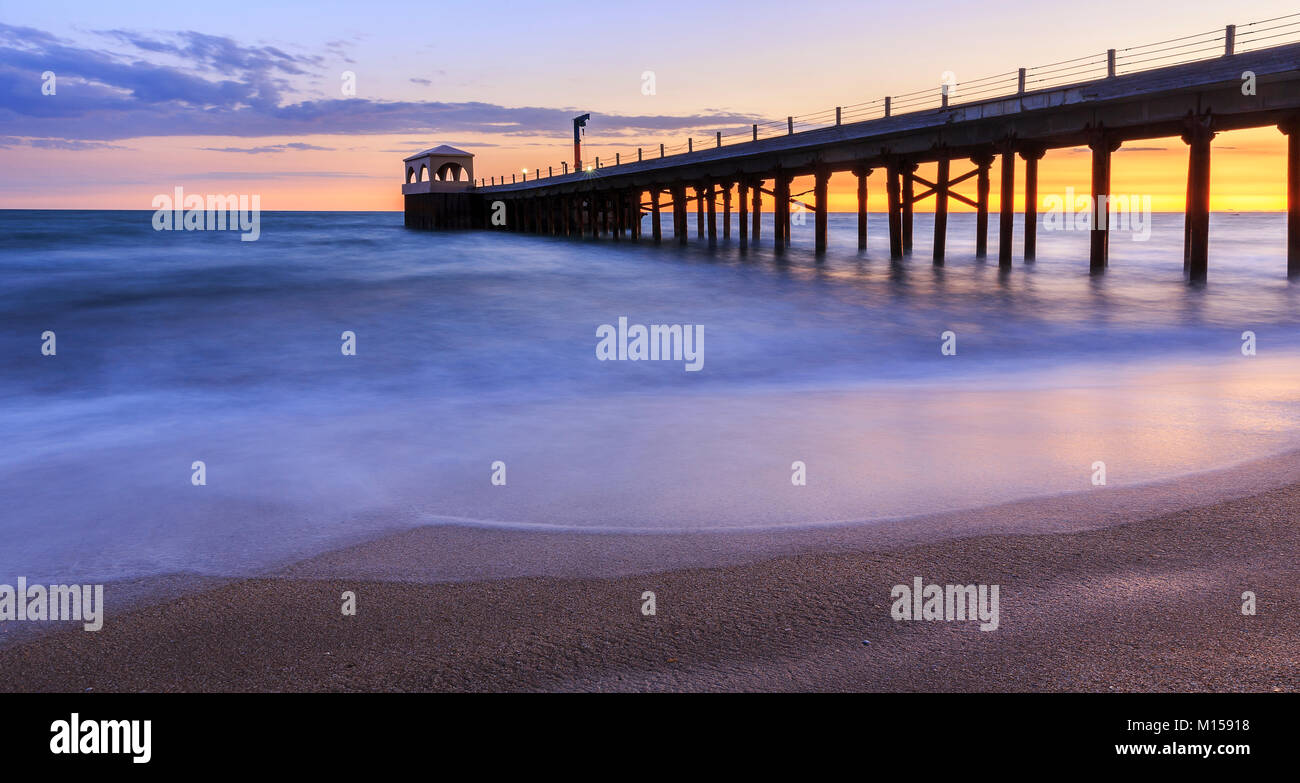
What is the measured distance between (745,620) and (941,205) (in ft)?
85.4

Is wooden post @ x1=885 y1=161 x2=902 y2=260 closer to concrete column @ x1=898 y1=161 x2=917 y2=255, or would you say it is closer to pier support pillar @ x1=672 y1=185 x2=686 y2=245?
concrete column @ x1=898 y1=161 x2=917 y2=255

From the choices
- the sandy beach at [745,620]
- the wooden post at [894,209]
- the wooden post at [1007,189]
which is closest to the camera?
the sandy beach at [745,620]

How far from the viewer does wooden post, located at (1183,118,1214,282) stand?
19.6 m

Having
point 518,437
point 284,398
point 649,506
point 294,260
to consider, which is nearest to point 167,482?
point 518,437

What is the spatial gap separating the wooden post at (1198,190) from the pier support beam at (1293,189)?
1.38m

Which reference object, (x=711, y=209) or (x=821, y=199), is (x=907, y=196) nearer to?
(x=821, y=199)

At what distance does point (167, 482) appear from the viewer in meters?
6.93

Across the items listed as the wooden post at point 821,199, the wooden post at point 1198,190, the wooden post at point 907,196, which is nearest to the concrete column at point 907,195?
the wooden post at point 907,196

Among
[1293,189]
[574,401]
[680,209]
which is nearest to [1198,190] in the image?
[1293,189]

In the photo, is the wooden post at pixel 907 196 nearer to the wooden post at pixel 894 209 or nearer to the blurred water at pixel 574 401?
the wooden post at pixel 894 209

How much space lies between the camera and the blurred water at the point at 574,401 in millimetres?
5891

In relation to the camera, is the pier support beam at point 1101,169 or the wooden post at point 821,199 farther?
the wooden post at point 821,199
